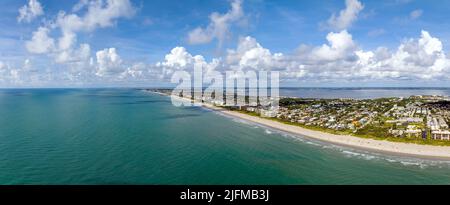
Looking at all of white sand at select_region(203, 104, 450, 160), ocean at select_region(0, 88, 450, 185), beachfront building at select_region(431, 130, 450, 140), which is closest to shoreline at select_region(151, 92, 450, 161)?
white sand at select_region(203, 104, 450, 160)

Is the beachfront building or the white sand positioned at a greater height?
the beachfront building

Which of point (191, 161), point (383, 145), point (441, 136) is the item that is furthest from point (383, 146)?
point (191, 161)

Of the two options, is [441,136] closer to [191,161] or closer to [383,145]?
[383,145]

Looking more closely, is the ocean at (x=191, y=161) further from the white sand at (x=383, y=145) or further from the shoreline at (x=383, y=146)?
the white sand at (x=383, y=145)

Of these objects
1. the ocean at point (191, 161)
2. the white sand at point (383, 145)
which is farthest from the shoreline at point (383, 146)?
the ocean at point (191, 161)

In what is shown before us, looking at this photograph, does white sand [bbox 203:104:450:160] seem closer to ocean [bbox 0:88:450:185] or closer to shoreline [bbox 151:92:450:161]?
shoreline [bbox 151:92:450:161]

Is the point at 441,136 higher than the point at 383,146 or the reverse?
higher
